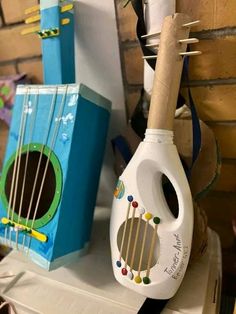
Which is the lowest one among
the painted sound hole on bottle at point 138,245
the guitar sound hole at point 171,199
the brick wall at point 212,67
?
the painted sound hole on bottle at point 138,245

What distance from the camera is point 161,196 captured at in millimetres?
514

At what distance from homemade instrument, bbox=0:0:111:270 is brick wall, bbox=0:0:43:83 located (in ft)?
0.28

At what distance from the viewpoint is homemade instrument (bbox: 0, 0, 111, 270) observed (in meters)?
0.57

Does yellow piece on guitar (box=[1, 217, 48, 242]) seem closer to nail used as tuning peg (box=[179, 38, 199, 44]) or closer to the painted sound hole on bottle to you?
the painted sound hole on bottle

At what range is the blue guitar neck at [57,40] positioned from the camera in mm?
646

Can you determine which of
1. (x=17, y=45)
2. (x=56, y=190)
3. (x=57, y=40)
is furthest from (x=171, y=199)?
(x=17, y=45)

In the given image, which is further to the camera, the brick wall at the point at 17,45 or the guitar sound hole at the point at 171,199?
the brick wall at the point at 17,45

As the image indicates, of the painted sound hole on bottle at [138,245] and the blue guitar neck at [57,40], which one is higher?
the blue guitar neck at [57,40]

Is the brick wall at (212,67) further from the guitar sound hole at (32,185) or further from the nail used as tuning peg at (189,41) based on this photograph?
the guitar sound hole at (32,185)

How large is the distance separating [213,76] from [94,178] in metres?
0.35

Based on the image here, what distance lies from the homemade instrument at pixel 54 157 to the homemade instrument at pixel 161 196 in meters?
0.12

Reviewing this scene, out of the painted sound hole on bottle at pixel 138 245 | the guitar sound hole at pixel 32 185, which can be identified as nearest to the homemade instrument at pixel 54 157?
the guitar sound hole at pixel 32 185

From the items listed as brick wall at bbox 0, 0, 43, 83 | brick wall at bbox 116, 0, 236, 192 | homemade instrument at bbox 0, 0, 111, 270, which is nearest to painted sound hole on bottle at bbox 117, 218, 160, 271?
homemade instrument at bbox 0, 0, 111, 270

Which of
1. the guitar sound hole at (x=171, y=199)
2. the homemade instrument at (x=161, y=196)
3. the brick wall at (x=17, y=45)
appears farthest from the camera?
the brick wall at (x=17, y=45)
